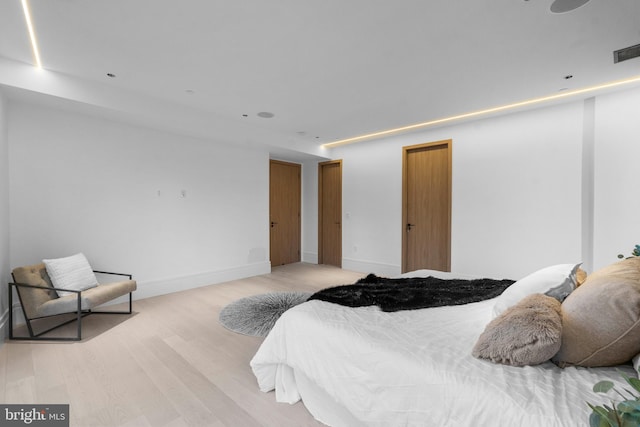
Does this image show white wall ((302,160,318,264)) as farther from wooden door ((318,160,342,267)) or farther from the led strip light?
the led strip light

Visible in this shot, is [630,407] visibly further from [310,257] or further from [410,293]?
[310,257]

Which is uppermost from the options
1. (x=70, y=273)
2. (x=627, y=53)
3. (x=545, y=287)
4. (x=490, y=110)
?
(x=490, y=110)

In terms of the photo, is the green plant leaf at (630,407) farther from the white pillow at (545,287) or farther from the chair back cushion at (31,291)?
the chair back cushion at (31,291)

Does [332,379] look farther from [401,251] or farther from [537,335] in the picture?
[401,251]

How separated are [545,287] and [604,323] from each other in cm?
49

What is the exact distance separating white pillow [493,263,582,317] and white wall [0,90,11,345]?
4298 mm

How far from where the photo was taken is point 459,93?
11.5 feet

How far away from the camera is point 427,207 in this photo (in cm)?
518

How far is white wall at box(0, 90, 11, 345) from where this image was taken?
2918mm

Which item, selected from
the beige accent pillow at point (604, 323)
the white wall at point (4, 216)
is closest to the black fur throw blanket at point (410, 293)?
the beige accent pillow at point (604, 323)

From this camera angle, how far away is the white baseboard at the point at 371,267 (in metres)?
5.56

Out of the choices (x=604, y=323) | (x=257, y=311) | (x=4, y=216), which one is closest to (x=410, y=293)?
(x=604, y=323)

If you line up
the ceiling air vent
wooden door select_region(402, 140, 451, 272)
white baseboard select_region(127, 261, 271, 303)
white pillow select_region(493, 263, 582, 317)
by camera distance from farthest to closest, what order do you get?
wooden door select_region(402, 140, 451, 272) → white baseboard select_region(127, 261, 271, 303) → the ceiling air vent → white pillow select_region(493, 263, 582, 317)

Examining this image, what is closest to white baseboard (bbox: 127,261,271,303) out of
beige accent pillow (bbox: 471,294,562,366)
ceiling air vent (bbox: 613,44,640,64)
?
beige accent pillow (bbox: 471,294,562,366)
